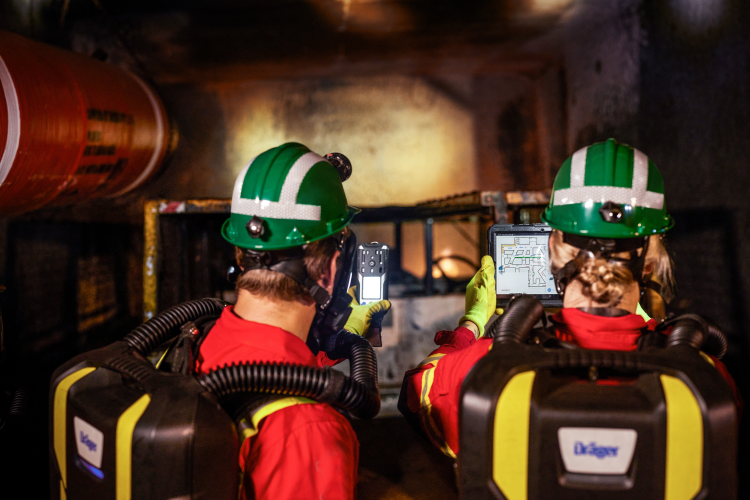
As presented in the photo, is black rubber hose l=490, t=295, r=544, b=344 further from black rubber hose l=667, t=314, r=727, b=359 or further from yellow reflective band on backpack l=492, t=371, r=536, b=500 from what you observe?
black rubber hose l=667, t=314, r=727, b=359

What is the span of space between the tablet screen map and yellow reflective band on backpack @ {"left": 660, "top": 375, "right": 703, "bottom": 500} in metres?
1.14

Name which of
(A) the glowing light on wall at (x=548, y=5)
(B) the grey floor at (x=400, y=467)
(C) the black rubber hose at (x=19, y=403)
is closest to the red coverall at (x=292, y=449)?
(B) the grey floor at (x=400, y=467)

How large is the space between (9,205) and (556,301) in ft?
10.4

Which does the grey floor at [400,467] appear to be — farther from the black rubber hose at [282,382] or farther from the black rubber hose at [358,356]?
the black rubber hose at [282,382]

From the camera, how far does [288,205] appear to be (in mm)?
1232

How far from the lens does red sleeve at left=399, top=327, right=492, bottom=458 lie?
4.34 ft

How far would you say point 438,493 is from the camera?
182 centimetres

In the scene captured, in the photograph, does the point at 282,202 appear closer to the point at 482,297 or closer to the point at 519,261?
the point at 482,297

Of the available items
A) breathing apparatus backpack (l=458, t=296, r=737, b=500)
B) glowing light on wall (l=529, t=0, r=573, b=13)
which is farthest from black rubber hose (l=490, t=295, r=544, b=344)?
glowing light on wall (l=529, t=0, r=573, b=13)

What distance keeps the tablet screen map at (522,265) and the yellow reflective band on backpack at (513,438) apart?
44.9 inches

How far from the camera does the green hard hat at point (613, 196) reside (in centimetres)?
130

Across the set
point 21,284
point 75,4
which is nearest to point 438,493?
point 21,284

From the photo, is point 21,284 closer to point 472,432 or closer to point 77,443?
point 77,443

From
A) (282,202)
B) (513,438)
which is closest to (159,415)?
(282,202)
